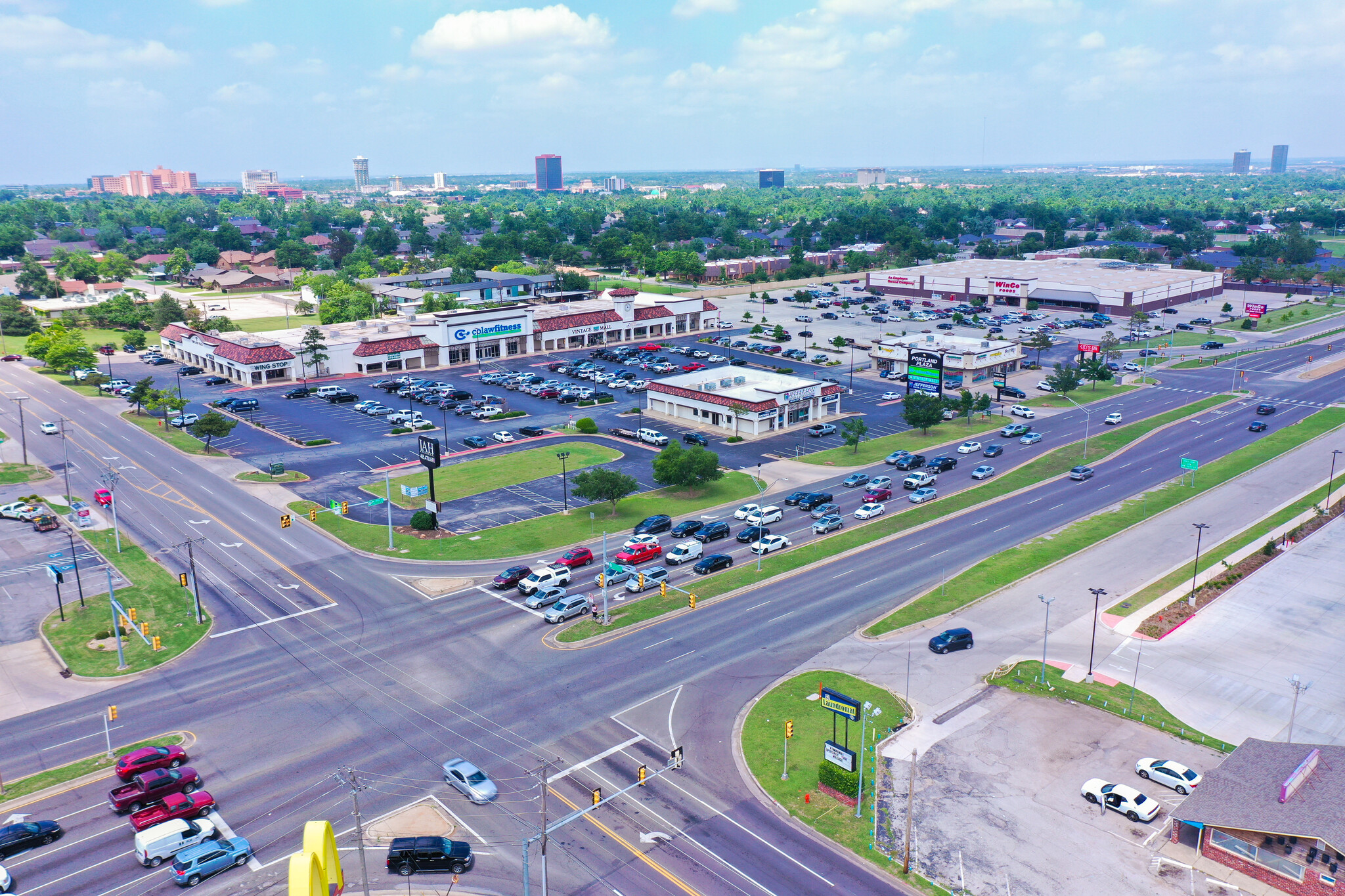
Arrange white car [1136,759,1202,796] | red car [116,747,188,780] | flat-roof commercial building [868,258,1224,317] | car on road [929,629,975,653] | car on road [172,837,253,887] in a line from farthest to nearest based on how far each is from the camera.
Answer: flat-roof commercial building [868,258,1224,317] < car on road [929,629,975,653] < red car [116,747,188,780] < white car [1136,759,1202,796] < car on road [172,837,253,887]

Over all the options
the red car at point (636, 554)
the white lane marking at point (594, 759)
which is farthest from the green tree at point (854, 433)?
the white lane marking at point (594, 759)

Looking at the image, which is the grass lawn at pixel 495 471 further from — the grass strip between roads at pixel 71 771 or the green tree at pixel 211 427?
the grass strip between roads at pixel 71 771

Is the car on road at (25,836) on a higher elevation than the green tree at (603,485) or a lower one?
lower

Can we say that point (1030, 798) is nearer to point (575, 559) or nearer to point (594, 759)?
point (594, 759)

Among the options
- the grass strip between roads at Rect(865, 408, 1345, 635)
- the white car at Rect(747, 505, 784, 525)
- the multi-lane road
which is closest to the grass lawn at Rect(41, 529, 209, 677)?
the multi-lane road

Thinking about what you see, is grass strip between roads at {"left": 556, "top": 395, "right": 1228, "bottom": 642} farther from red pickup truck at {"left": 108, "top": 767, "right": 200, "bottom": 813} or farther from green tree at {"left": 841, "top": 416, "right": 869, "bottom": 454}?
red pickup truck at {"left": 108, "top": 767, "right": 200, "bottom": 813}

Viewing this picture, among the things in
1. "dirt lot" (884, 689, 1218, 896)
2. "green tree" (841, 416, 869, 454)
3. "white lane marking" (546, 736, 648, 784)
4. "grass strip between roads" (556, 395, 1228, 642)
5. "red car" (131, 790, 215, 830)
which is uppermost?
"green tree" (841, 416, 869, 454)
